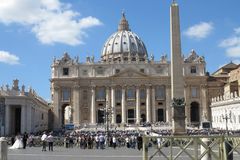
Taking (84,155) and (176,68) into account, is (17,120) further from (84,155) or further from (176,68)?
(84,155)

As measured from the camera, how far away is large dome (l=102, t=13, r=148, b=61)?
113731mm

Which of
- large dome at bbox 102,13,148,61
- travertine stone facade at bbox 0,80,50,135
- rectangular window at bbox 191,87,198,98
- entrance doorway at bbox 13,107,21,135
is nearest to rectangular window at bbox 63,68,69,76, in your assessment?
→ large dome at bbox 102,13,148,61

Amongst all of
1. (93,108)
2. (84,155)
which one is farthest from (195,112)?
(84,155)

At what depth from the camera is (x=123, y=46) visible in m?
115

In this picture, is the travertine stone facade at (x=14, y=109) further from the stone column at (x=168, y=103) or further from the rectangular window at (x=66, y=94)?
the stone column at (x=168, y=103)

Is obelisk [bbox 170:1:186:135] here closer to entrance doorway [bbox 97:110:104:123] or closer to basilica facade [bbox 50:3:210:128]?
basilica facade [bbox 50:3:210:128]

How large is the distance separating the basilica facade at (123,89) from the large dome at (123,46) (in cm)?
2336

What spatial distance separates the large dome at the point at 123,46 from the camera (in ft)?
373

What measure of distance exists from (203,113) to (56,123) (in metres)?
30.0

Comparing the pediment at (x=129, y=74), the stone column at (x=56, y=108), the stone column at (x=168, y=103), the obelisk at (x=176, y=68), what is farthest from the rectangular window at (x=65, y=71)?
the obelisk at (x=176, y=68)

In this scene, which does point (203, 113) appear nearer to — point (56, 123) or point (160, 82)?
point (160, 82)

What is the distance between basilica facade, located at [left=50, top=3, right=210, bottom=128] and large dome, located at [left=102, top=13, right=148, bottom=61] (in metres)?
23.4

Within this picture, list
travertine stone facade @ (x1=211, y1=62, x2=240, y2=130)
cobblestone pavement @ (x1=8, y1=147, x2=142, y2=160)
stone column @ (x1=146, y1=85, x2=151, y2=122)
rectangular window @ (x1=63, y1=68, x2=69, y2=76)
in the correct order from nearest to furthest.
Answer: cobblestone pavement @ (x1=8, y1=147, x2=142, y2=160) → travertine stone facade @ (x1=211, y1=62, x2=240, y2=130) → stone column @ (x1=146, y1=85, x2=151, y2=122) → rectangular window @ (x1=63, y1=68, x2=69, y2=76)

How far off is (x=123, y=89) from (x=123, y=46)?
29.5m
